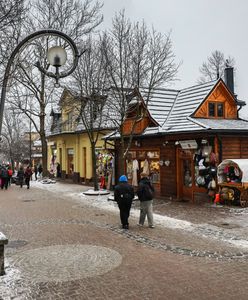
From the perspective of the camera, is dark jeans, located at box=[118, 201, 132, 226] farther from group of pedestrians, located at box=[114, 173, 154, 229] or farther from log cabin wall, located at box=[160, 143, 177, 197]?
log cabin wall, located at box=[160, 143, 177, 197]

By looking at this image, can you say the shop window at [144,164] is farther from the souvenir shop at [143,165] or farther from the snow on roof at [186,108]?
the snow on roof at [186,108]

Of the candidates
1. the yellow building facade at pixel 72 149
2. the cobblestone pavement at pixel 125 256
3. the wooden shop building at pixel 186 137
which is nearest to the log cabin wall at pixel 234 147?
the wooden shop building at pixel 186 137

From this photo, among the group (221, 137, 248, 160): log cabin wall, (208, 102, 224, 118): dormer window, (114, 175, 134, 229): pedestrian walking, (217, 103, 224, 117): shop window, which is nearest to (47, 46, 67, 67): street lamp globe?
(114, 175, 134, 229): pedestrian walking

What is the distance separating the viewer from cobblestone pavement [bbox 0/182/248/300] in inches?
229

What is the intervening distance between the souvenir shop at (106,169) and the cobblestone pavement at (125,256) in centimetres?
886

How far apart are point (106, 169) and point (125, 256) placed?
16.1m

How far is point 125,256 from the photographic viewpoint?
7.79 meters

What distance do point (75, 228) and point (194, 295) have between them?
19.7 ft

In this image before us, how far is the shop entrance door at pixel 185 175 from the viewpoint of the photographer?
16828 millimetres

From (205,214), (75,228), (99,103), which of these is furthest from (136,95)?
(75,228)

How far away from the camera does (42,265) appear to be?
712 centimetres

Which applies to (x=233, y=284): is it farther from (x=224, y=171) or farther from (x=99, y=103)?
(x=99, y=103)

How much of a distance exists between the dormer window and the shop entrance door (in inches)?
117

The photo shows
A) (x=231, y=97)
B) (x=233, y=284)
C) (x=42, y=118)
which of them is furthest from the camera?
(x=42, y=118)
